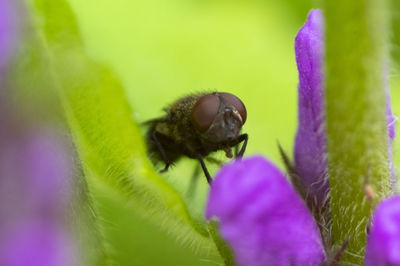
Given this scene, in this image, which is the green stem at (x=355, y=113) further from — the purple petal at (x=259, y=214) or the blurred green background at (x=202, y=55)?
the blurred green background at (x=202, y=55)

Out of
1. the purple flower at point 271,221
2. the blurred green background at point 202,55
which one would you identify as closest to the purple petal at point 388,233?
the purple flower at point 271,221

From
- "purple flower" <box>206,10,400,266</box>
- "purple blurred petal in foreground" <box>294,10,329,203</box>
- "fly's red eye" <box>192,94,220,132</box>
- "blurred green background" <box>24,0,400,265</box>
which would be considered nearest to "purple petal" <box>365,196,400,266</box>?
"purple flower" <box>206,10,400,266</box>

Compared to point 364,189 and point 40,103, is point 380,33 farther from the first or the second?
point 40,103

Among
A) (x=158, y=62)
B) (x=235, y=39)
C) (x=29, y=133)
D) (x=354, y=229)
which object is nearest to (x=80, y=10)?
(x=158, y=62)

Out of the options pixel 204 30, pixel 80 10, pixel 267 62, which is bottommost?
pixel 267 62

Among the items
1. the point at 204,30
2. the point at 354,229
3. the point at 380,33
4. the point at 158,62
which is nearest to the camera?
the point at 380,33

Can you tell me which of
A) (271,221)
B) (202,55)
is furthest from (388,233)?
(202,55)
